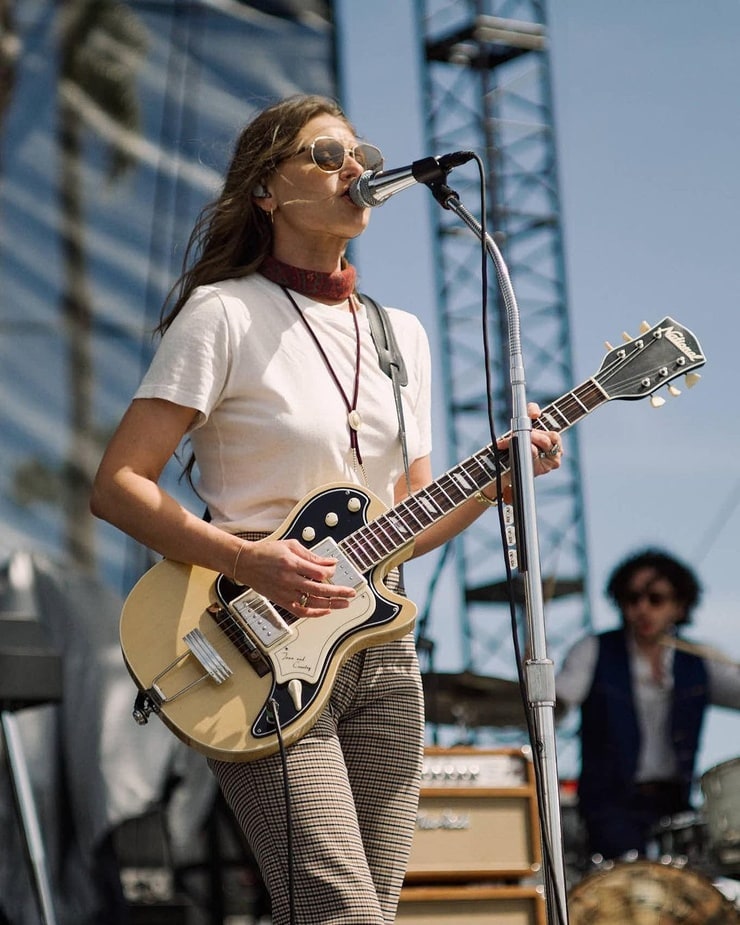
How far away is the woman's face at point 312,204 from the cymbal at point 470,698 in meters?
2.64

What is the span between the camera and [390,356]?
8.33ft

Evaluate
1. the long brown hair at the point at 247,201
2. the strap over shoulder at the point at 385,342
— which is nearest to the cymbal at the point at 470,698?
the strap over shoulder at the point at 385,342

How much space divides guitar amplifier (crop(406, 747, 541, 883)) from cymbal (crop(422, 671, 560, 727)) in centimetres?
57

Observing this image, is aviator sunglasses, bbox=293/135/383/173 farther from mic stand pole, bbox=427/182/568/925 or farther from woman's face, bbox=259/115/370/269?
mic stand pole, bbox=427/182/568/925

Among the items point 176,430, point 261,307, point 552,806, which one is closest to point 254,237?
point 261,307

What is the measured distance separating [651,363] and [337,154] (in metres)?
0.70

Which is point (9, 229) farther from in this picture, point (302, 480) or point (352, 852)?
point (352, 852)

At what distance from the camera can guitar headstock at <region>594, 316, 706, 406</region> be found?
252cm

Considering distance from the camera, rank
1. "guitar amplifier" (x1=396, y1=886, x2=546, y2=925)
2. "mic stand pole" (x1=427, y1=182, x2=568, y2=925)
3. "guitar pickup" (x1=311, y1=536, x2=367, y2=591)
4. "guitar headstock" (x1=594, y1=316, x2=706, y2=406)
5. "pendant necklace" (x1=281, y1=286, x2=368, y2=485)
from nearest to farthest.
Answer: "mic stand pole" (x1=427, y1=182, x2=568, y2=925)
"guitar pickup" (x1=311, y1=536, x2=367, y2=591)
"pendant necklace" (x1=281, y1=286, x2=368, y2=485)
"guitar headstock" (x1=594, y1=316, x2=706, y2=406)
"guitar amplifier" (x1=396, y1=886, x2=546, y2=925)

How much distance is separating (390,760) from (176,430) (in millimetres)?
671

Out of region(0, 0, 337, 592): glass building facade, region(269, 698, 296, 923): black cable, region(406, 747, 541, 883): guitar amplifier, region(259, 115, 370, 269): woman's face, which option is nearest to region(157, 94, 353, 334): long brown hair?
region(259, 115, 370, 269): woman's face

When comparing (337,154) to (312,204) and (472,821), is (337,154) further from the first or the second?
(472,821)

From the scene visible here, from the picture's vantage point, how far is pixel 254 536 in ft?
7.65

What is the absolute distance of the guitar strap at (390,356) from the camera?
98.3 inches
